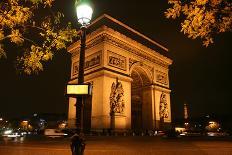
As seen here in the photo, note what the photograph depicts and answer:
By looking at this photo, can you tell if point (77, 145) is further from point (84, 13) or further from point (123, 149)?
point (123, 149)

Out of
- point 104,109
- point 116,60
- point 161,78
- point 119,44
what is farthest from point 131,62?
point 104,109

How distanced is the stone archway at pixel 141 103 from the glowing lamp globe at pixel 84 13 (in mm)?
31126

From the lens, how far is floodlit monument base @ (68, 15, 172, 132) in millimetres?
30770

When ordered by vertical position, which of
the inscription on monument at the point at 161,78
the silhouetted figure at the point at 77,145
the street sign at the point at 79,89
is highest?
the inscription on monument at the point at 161,78

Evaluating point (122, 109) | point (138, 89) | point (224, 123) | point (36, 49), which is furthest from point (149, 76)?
point (224, 123)

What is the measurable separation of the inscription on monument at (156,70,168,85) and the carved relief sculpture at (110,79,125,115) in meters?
9.48

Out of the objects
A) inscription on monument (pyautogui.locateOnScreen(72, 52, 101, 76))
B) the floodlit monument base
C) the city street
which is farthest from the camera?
inscription on monument (pyautogui.locateOnScreen(72, 52, 101, 76))

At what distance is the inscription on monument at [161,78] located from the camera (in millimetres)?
40572

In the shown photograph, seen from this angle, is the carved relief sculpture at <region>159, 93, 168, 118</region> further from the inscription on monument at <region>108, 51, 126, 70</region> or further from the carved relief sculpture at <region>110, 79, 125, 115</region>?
the inscription on monument at <region>108, 51, 126, 70</region>

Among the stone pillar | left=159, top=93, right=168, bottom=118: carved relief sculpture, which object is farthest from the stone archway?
the stone pillar

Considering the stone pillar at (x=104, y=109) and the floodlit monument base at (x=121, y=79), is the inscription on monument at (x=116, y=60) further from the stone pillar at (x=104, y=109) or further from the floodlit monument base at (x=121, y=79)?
the stone pillar at (x=104, y=109)

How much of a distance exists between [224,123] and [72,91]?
90371 mm

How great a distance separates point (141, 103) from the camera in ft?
130

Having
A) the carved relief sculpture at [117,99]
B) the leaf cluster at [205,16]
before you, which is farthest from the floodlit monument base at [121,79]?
the leaf cluster at [205,16]
